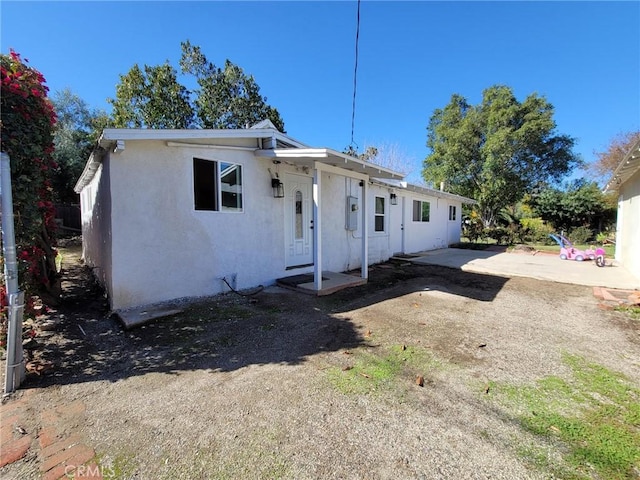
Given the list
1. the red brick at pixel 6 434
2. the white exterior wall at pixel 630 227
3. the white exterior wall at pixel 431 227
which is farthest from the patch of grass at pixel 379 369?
the white exterior wall at pixel 431 227

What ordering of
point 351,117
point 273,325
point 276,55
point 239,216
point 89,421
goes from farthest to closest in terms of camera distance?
point 276,55, point 351,117, point 239,216, point 273,325, point 89,421

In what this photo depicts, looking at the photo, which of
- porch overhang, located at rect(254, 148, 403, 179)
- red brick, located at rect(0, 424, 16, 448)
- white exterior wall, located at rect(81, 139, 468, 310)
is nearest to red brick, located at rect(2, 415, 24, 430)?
red brick, located at rect(0, 424, 16, 448)

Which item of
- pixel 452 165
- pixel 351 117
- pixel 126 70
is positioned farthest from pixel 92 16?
pixel 452 165

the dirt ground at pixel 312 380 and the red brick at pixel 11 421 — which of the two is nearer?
the dirt ground at pixel 312 380

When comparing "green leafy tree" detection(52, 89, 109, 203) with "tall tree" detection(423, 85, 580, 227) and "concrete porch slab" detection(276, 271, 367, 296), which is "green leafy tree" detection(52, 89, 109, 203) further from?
"tall tree" detection(423, 85, 580, 227)

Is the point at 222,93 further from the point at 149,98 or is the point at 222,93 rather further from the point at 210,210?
the point at 210,210

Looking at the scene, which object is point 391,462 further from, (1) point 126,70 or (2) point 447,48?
(1) point 126,70

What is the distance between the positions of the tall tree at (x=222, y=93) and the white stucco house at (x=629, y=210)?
1900cm

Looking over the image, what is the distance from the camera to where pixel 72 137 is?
1770 cm

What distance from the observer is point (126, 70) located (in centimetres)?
1727

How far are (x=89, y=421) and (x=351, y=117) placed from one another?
929 centimetres

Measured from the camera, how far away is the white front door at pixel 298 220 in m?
7.14

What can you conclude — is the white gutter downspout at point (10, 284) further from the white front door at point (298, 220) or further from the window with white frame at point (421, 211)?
the window with white frame at point (421, 211)

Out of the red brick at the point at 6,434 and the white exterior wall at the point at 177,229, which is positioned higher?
the white exterior wall at the point at 177,229
